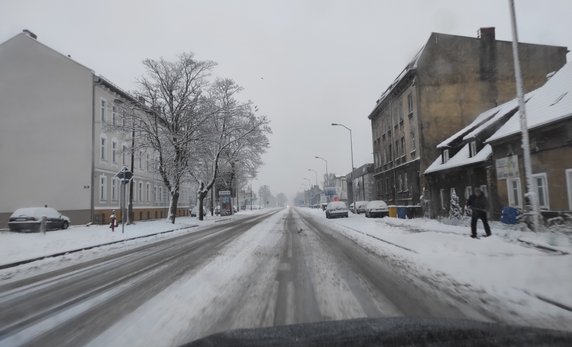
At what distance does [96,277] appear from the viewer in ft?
29.0

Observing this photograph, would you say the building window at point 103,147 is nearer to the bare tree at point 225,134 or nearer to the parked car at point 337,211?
the bare tree at point 225,134

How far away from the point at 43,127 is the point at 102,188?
6110mm

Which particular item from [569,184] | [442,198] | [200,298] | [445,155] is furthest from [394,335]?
[442,198]

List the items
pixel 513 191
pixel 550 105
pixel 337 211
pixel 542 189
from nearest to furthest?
pixel 542 189 < pixel 550 105 < pixel 513 191 < pixel 337 211

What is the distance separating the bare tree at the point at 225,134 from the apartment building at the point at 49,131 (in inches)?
261

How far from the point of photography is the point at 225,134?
4159 cm

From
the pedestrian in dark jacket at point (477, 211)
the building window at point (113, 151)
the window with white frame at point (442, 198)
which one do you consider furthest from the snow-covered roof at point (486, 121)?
the building window at point (113, 151)

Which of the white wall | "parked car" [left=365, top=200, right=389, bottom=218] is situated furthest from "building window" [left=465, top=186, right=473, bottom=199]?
the white wall

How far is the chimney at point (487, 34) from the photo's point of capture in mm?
30656

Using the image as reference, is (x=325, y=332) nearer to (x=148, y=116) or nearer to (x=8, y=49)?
(x=148, y=116)

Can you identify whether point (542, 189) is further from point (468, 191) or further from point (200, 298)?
point (200, 298)

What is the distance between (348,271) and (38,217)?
2173 cm

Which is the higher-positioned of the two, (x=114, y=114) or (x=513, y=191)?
(x=114, y=114)

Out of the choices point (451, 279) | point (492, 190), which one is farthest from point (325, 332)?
point (492, 190)
